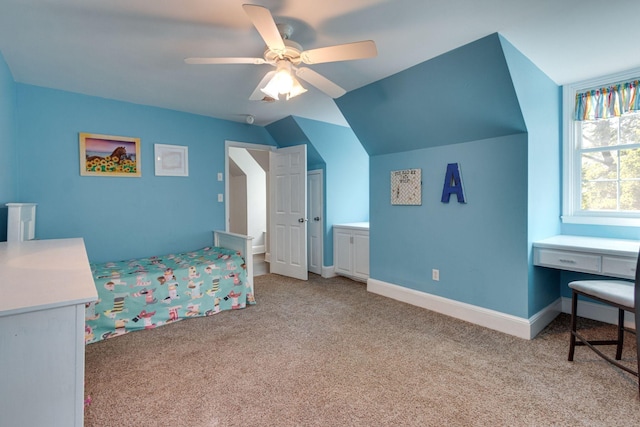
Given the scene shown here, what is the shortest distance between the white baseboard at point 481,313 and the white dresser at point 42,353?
2792 millimetres

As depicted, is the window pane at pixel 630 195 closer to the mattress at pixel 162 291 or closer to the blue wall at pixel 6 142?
the mattress at pixel 162 291

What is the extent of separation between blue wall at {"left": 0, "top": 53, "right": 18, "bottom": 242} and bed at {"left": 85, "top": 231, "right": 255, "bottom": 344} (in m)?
0.85

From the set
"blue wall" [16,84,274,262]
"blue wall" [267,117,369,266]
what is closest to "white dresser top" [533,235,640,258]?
"blue wall" [267,117,369,266]

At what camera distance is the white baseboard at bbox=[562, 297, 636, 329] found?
2645 mm

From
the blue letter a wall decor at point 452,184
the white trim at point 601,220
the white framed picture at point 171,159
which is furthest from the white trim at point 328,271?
the white trim at point 601,220

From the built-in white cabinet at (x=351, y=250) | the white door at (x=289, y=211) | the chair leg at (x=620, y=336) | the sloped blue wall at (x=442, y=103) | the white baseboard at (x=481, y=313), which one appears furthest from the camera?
the white door at (x=289, y=211)

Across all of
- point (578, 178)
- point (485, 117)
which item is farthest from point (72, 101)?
point (578, 178)

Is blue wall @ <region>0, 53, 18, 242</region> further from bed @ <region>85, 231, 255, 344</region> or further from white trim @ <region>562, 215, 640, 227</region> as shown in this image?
white trim @ <region>562, 215, 640, 227</region>

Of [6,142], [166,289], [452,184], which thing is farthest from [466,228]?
[6,142]

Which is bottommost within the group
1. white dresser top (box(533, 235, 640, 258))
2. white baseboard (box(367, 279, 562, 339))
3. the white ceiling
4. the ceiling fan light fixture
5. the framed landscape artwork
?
white baseboard (box(367, 279, 562, 339))

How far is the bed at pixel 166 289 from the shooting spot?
2.57 meters

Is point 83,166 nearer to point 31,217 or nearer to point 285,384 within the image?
point 31,217

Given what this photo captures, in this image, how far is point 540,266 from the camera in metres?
2.61

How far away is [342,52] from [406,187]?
6.15 feet
